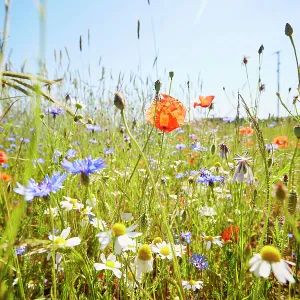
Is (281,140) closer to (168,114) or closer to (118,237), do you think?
(168,114)

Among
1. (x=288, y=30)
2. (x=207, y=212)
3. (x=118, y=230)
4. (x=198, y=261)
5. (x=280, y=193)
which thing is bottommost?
(x=198, y=261)

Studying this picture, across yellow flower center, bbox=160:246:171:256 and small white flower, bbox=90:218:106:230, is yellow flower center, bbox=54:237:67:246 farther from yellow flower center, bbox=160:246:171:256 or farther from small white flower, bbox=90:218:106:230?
yellow flower center, bbox=160:246:171:256

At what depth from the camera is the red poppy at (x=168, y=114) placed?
1.10m

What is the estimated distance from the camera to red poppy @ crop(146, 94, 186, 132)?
1.10 metres

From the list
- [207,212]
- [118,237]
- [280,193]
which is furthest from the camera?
[207,212]

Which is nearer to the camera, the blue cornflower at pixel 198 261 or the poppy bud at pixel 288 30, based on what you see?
the poppy bud at pixel 288 30

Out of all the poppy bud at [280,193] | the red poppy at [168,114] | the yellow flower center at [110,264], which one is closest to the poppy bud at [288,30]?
the red poppy at [168,114]

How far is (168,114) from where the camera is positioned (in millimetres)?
1123

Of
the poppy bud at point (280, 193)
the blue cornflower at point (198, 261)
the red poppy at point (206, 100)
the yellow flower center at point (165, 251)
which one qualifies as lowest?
the blue cornflower at point (198, 261)

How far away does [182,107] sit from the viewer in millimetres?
1149

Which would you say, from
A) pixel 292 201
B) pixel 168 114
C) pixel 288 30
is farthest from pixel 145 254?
pixel 288 30

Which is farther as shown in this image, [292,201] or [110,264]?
[110,264]

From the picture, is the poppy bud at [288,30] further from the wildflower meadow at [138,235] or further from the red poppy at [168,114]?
the red poppy at [168,114]

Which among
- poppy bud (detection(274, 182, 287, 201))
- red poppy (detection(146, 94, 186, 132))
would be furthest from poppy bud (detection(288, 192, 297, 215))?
red poppy (detection(146, 94, 186, 132))
